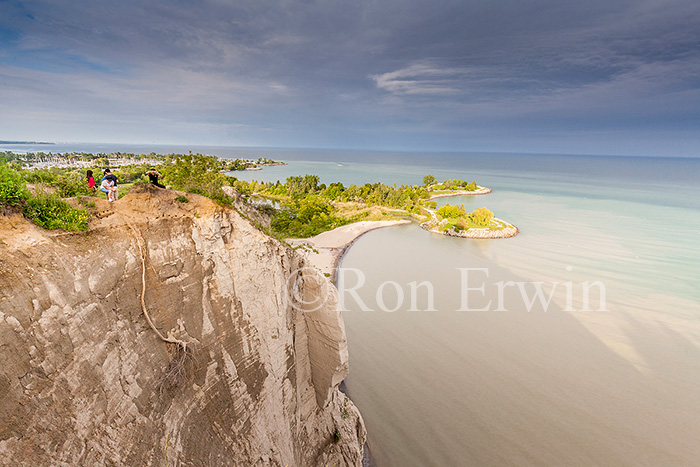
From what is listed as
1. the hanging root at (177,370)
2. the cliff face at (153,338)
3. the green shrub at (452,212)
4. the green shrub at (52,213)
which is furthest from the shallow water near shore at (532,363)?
the green shrub at (452,212)

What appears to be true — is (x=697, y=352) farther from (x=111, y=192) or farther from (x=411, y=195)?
(x=411, y=195)

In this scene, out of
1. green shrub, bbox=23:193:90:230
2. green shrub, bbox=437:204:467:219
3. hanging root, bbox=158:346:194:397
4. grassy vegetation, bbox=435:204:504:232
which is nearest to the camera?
green shrub, bbox=23:193:90:230

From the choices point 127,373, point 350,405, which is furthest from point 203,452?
point 350,405

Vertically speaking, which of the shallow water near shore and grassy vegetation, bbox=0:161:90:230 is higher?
grassy vegetation, bbox=0:161:90:230

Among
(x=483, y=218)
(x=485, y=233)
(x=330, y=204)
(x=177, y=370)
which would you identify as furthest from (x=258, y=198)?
(x=330, y=204)

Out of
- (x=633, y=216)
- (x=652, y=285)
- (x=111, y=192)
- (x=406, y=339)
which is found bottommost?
(x=406, y=339)

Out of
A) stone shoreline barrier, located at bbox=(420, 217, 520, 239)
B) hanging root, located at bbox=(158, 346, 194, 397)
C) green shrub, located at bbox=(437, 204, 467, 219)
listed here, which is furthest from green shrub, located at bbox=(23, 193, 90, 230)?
green shrub, located at bbox=(437, 204, 467, 219)

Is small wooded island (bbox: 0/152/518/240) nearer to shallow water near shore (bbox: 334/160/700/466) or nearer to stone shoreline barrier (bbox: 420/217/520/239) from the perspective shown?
stone shoreline barrier (bbox: 420/217/520/239)
